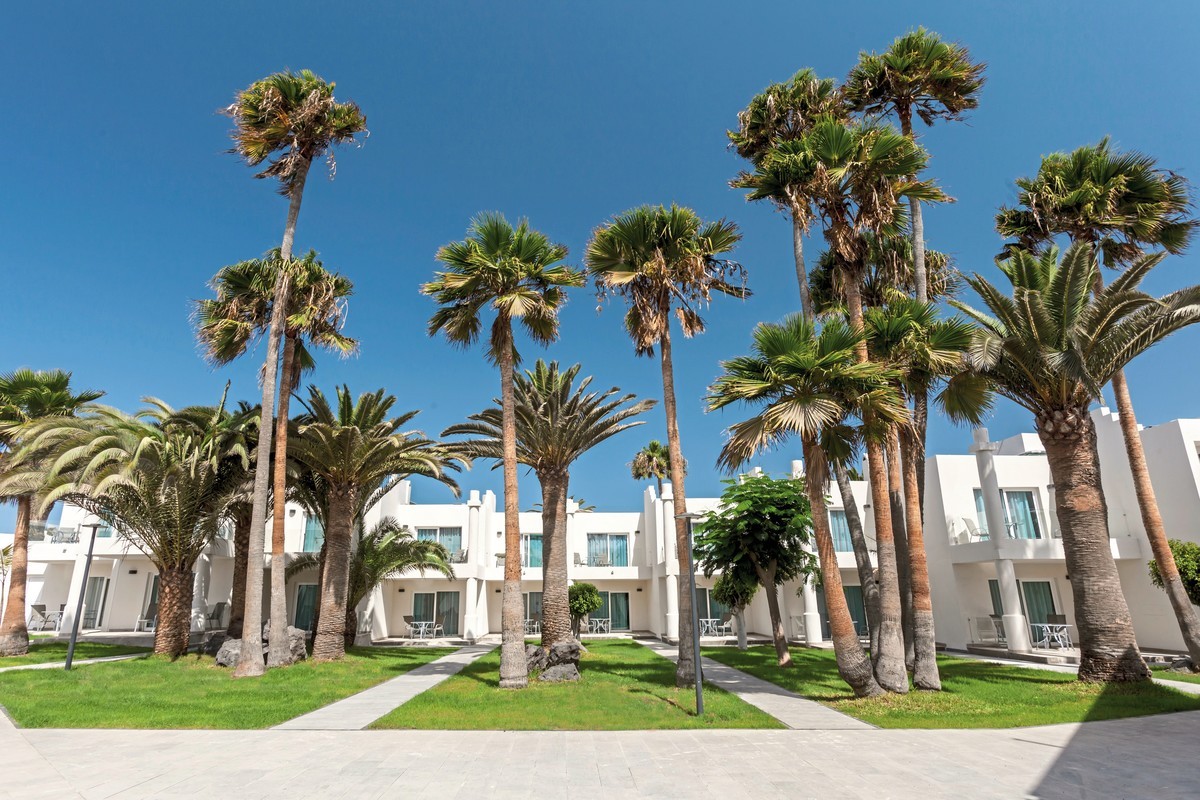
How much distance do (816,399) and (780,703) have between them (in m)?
5.70

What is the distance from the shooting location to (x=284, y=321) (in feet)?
59.9

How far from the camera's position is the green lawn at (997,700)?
1026 centimetres

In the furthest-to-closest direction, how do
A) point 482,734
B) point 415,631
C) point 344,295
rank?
1. point 415,631
2. point 344,295
3. point 482,734

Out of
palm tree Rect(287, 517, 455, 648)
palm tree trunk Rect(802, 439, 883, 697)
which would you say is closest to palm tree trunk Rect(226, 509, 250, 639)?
palm tree Rect(287, 517, 455, 648)

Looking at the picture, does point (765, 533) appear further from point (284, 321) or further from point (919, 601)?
point (284, 321)

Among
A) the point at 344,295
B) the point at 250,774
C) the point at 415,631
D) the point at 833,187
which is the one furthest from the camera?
the point at 415,631

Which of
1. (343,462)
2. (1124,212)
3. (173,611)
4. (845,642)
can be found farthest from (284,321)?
(1124,212)

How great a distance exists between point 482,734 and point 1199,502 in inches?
815

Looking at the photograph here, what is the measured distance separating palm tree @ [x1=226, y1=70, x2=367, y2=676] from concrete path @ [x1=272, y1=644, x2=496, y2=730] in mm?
4473

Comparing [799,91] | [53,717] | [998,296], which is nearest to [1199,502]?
[998,296]

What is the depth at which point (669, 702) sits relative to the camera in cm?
1205

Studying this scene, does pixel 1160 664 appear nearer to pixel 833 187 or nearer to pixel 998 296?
pixel 998 296

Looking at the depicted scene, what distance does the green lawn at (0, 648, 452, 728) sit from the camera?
10.2m

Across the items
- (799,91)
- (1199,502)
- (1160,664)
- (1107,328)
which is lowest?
(1160,664)
